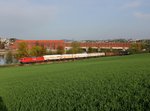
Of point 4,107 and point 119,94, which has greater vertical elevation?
point 119,94

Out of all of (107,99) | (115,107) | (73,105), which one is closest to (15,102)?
(73,105)

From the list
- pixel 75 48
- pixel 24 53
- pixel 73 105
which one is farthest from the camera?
pixel 75 48

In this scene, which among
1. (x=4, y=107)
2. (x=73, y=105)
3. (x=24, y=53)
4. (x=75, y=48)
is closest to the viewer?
(x=73, y=105)

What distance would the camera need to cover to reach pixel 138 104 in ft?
34.8

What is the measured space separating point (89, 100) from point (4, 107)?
5.11 metres

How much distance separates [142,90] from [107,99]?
1.99m

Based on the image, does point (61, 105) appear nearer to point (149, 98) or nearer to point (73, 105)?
point (73, 105)

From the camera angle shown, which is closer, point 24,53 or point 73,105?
point 73,105

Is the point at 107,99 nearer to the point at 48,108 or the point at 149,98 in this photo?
the point at 149,98

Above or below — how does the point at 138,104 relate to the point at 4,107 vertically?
above

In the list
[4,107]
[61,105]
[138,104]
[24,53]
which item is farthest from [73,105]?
[24,53]

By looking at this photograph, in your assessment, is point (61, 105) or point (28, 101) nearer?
point (61, 105)

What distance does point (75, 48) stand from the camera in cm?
12512

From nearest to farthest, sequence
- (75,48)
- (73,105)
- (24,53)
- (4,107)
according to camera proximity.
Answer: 1. (73,105)
2. (4,107)
3. (24,53)
4. (75,48)
